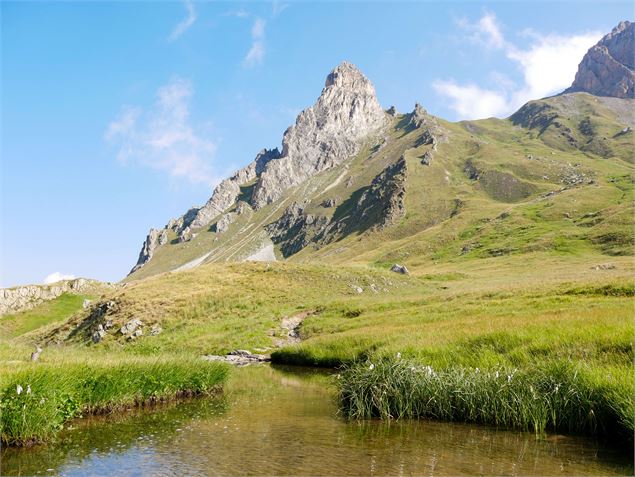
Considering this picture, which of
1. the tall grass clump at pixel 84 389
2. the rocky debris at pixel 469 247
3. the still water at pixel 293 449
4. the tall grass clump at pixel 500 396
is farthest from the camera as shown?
the rocky debris at pixel 469 247

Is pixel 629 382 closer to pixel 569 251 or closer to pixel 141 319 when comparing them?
pixel 141 319

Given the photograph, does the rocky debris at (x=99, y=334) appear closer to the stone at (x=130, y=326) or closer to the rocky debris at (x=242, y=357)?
the stone at (x=130, y=326)

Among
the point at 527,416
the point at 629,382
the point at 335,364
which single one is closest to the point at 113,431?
the point at 527,416

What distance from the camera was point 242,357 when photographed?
40156 millimetres

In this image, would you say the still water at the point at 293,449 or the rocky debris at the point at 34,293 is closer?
the still water at the point at 293,449

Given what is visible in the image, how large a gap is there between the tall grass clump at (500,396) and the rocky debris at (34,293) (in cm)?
6976

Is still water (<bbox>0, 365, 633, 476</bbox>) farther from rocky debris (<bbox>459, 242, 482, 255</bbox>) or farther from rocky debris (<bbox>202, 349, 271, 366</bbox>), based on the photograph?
rocky debris (<bbox>459, 242, 482, 255</bbox>)

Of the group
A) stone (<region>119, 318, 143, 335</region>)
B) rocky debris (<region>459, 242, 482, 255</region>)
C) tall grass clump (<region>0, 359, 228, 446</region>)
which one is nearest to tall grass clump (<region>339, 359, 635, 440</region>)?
tall grass clump (<region>0, 359, 228, 446</region>)

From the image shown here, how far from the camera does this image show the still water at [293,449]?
481 inches

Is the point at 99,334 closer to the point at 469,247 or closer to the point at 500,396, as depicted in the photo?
the point at 500,396

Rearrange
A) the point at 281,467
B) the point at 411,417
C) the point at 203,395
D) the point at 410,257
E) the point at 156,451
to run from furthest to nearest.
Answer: the point at 410,257 → the point at 203,395 → the point at 411,417 → the point at 156,451 → the point at 281,467

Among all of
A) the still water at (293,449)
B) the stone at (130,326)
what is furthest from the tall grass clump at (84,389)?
the stone at (130,326)

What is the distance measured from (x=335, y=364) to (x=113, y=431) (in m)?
19.2

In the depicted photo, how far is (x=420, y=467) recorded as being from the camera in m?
12.3
